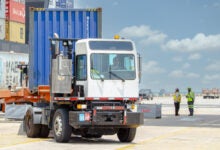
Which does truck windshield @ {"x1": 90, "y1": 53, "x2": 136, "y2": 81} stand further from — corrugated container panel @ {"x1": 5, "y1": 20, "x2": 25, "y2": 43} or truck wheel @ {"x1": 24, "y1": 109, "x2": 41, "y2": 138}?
corrugated container panel @ {"x1": 5, "y1": 20, "x2": 25, "y2": 43}

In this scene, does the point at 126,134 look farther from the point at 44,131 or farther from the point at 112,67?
the point at 44,131

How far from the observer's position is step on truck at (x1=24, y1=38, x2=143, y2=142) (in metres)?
→ 14.4

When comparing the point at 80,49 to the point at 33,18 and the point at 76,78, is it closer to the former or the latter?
the point at 76,78

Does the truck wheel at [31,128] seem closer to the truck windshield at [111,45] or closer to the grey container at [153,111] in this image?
the truck windshield at [111,45]

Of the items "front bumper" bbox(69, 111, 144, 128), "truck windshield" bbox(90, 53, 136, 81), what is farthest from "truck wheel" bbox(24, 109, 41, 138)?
"truck windshield" bbox(90, 53, 136, 81)

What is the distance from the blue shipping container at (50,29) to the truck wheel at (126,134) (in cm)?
329

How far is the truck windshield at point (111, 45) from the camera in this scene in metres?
Answer: 14.8

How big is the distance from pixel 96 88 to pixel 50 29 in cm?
429

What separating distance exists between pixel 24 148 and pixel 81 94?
2.30m

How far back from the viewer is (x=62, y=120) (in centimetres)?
1470

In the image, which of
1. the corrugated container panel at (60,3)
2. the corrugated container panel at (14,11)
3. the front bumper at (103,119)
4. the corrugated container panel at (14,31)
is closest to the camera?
the front bumper at (103,119)

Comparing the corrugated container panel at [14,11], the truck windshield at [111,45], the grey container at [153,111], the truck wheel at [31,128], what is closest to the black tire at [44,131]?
the truck wheel at [31,128]

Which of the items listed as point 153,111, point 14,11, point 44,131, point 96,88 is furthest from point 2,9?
point 96,88

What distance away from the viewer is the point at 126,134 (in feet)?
50.9
